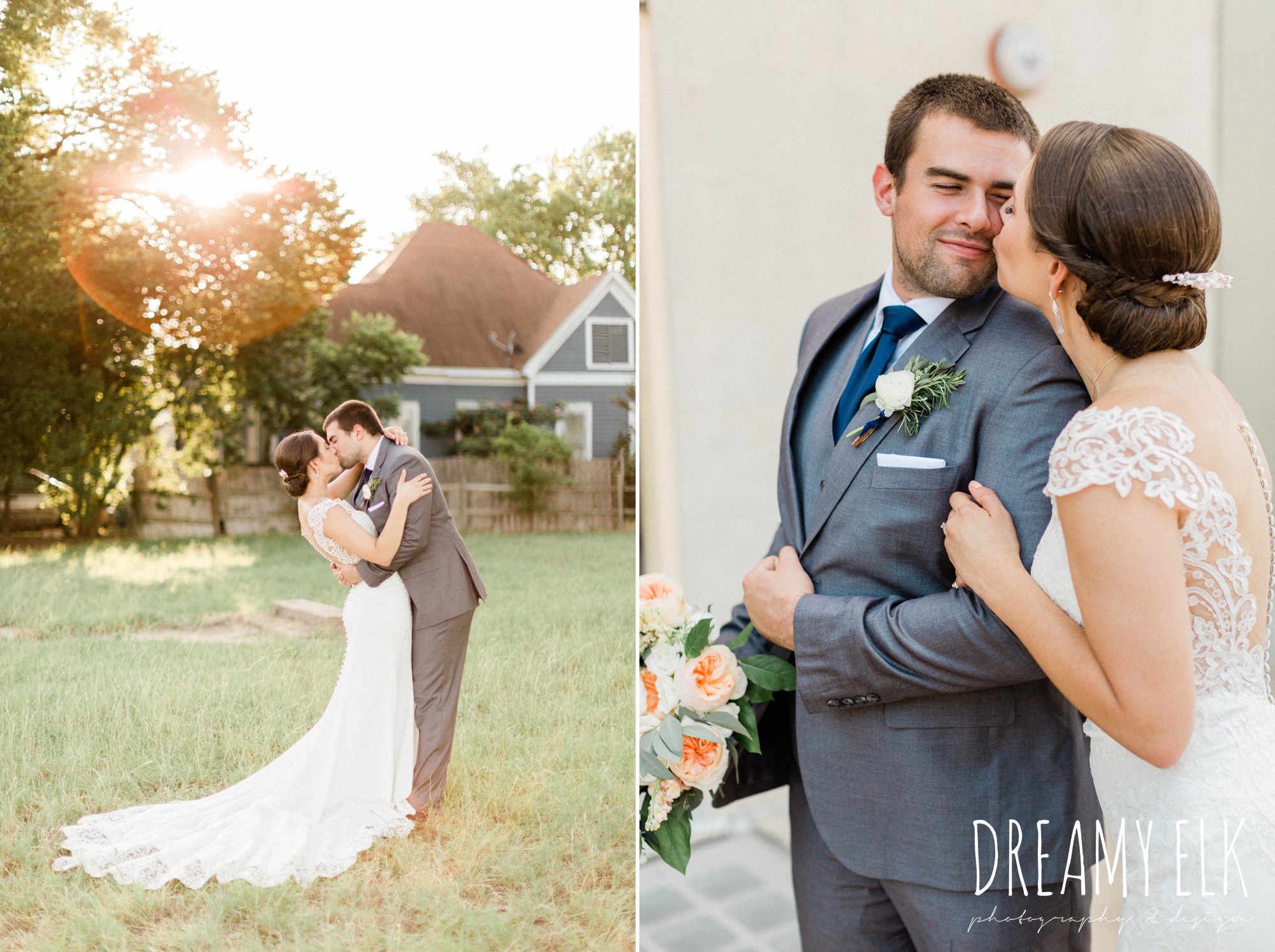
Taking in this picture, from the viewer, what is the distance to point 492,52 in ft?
7.28

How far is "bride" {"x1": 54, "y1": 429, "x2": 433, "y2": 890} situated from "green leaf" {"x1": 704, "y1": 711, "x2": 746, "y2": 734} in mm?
766

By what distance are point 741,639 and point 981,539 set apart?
2.15ft

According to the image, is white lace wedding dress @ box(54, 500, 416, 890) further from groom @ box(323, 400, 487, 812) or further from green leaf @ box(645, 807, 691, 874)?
green leaf @ box(645, 807, 691, 874)

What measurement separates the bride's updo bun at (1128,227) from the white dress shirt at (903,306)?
35 cm

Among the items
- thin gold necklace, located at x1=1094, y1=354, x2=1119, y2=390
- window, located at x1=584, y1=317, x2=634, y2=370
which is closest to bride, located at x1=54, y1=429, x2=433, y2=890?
window, located at x1=584, y1=317, x2=634, y2=370

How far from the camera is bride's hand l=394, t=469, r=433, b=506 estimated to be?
2072 mm

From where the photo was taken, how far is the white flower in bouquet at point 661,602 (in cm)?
197

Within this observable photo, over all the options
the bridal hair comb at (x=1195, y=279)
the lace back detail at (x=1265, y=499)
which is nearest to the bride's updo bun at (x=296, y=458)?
the bridal hair comb at (x=1195, y=279)

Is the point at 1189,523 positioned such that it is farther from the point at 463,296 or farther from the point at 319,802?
the point at 319,802

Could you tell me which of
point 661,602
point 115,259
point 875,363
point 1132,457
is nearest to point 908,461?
point 875,363

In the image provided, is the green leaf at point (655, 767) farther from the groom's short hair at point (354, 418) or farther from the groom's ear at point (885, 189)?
the groom's ear at point (885, 189)

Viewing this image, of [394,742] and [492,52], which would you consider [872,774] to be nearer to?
[394,742]

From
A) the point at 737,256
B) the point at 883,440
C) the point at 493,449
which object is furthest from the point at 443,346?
the point at 737,256

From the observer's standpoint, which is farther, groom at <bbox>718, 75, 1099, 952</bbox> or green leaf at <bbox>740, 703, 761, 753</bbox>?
green leaf at <bbox>740, 703, 761, 753</bbox>
